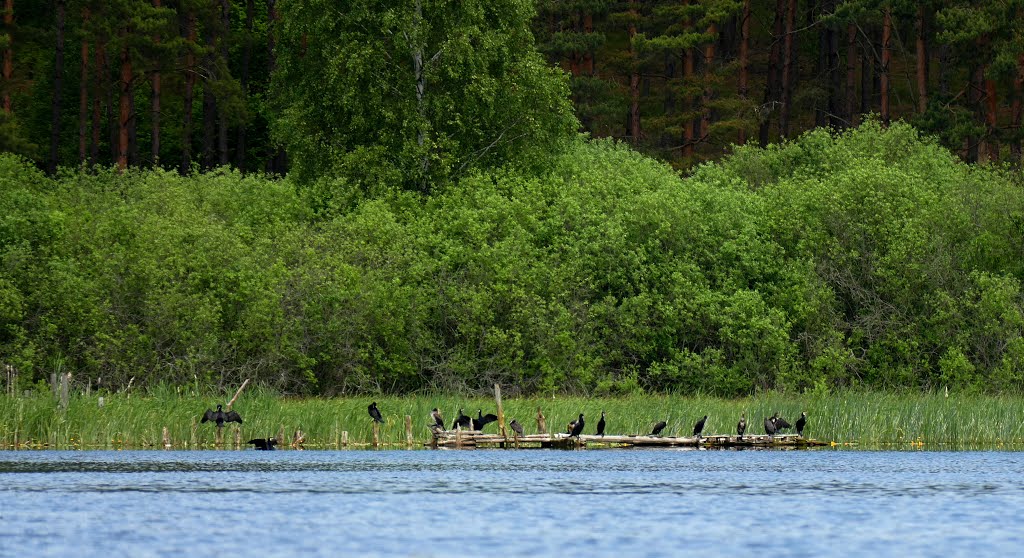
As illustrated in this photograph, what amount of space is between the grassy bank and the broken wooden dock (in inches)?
41.3

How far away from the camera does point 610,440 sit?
4325cm

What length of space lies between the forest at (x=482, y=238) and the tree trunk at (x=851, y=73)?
6.92 m

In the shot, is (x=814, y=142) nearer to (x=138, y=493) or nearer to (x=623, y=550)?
(x=138, y=493)

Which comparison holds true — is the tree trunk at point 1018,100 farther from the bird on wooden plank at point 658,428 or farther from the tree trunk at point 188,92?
the tree trunk at point 188,92

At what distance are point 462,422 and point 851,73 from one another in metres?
43.4

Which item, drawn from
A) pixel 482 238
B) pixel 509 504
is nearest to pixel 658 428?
pixel 509 504

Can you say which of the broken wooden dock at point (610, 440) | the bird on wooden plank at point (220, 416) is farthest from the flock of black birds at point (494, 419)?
the broken wooden dock at point (610, 440)

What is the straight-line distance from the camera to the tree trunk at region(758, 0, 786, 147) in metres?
79.8

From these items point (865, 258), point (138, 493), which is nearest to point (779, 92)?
point (865, 258)

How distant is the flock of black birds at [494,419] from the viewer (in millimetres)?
41656

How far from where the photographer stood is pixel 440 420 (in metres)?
44.1

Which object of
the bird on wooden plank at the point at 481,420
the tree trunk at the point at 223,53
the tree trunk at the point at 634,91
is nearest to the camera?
the bird on wooden plank at the point at 481,420

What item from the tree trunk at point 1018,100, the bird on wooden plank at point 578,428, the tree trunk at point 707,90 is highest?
the tree trunk at point 707,90

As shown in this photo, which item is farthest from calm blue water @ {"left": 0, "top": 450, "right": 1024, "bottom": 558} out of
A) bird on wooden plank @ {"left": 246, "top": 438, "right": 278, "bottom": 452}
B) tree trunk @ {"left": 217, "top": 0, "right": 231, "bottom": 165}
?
tree trunk @ {"left": 217, "top": 0, "right": 231, "bottom": 165}
